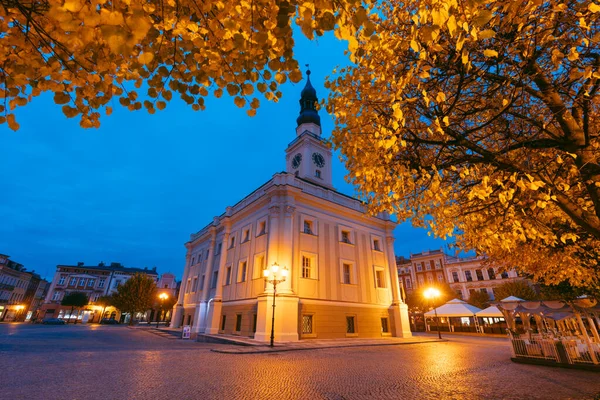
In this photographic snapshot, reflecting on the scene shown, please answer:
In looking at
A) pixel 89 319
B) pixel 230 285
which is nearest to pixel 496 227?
pixel 230 285

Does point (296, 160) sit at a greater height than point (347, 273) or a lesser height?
greater

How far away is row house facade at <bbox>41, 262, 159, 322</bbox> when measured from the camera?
5509 centimetres

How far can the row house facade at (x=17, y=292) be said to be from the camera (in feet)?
169

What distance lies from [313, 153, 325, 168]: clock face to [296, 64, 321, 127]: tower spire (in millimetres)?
4248

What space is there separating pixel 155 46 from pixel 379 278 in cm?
2402

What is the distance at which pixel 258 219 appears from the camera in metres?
21.7

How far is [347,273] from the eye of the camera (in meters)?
21.6

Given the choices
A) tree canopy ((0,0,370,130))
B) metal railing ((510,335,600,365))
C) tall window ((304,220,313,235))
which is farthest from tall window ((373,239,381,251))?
tree canopy ((0,0,370,130))

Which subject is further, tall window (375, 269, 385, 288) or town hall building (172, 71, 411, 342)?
tall window (375, 269, 385, 288)

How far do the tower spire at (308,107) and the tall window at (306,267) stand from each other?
630 inches

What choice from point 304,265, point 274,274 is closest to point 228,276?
point 304,265

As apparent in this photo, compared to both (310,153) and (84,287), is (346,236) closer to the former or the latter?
(310,153)

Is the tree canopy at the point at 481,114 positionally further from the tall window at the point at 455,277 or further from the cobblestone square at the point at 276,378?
the tall window at the point at 455,277

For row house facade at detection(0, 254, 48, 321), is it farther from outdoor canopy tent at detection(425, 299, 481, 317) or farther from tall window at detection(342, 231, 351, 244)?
outdoor canopy tent at detection(425, 299, 481, 317)
